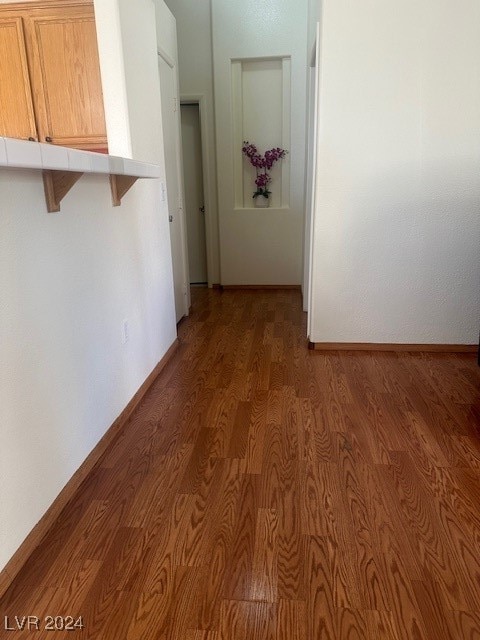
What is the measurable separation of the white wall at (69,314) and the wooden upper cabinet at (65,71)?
1.03 feet

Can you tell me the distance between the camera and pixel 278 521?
154 cm

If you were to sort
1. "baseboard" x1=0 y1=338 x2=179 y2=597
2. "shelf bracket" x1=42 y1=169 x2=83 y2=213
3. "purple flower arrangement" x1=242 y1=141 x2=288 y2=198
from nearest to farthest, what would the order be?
"baseboard" x1=0 y1=338 x2=179 y2=597, "shelf bracket" x1=42 y1=169 x2=83 y2=213, "purple flower arrangement" x1=242 y1=141 x2=288 y2=198

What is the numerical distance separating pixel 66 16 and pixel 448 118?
2366 millimetres

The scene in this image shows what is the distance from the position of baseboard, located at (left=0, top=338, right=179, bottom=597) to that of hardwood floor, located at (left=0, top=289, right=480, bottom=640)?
29 millimetres

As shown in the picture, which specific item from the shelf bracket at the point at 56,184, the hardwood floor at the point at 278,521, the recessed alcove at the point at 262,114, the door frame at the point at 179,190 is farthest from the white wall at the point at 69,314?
the recessed alcove at the point at 262,114

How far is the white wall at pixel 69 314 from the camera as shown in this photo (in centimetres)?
135

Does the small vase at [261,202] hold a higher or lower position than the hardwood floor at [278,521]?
higher

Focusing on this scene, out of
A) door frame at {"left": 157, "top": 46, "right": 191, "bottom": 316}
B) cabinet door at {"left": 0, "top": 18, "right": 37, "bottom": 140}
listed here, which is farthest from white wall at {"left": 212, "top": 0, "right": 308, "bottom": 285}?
cabinet door at {"left": 0, "top": 18, "right": 37, "bottom": 140}

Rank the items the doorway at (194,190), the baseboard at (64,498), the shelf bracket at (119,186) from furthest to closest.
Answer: the doorway at (194,190)
the shelf bracket at (119,186)
the baseboard at (64,498)

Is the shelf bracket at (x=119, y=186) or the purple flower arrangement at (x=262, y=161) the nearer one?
the shelf bracket at (x=119, y=186)

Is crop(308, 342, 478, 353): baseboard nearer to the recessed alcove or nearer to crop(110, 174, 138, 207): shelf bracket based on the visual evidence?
crop(110, 174, 138, 207): shelf bracket

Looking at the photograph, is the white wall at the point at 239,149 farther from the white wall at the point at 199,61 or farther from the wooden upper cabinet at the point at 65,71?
the wooden upper cabinet at the point at 65,71

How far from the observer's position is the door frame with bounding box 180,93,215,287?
462cm

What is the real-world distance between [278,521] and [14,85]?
2.94 meters
